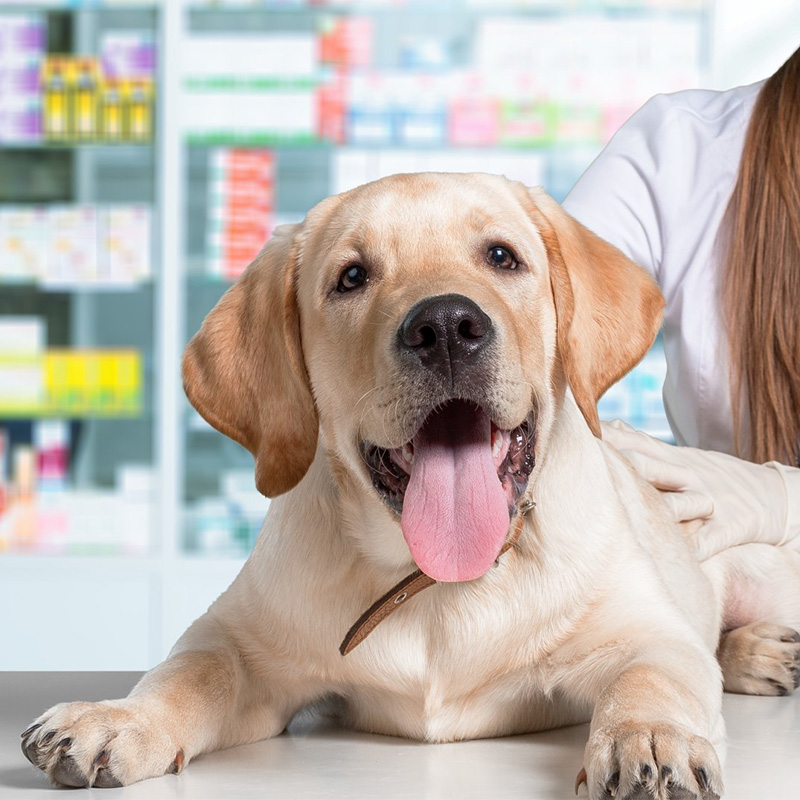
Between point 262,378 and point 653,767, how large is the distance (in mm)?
728

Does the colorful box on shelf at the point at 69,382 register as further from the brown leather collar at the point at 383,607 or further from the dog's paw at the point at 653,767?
the dog's paw at the point at 653,767

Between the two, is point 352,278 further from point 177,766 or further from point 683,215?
point 683,215

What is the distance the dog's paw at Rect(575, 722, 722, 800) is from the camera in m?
1.13

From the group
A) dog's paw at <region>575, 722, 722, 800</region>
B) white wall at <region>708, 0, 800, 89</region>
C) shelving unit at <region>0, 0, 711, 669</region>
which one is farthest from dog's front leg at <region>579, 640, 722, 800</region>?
white wall at <region>708, 0, 800, 89</region>

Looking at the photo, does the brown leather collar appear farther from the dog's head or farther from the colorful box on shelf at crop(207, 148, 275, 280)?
the colorful box on shelf at crop(207, 148, 275, 280)

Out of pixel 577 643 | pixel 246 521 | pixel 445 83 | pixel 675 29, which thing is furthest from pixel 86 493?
pixel 577 643

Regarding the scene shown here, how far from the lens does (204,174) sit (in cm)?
504

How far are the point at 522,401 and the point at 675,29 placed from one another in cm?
386

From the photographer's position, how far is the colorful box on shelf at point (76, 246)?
4984mm

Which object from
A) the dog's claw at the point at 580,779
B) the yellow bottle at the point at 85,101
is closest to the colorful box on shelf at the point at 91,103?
the yellow bottle at the point at 85,101

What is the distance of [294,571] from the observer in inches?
60.4

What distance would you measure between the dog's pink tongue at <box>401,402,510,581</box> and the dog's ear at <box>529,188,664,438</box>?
0.70 feet

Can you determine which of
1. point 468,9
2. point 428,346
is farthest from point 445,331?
point 468,9

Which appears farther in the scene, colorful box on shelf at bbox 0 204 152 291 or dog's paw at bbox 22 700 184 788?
colorful box on shelf at bbox 0 204 152 291
